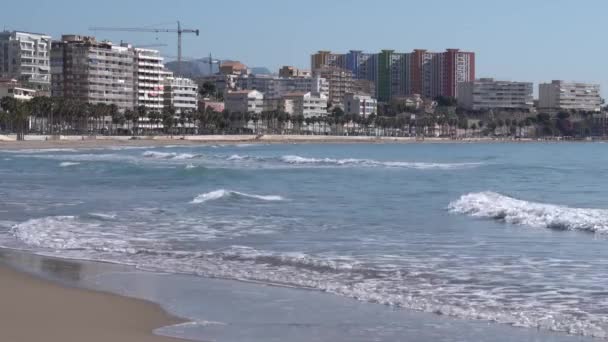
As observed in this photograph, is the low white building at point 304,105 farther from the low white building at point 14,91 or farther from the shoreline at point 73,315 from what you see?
the shoreline at point 73,315

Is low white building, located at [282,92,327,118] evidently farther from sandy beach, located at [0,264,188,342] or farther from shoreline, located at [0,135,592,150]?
sandy beach, located at [0,264,188,342]

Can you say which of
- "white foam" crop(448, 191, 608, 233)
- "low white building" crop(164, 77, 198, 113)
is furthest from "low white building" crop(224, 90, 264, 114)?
"white foam" crop(448, 191, 608, 233)

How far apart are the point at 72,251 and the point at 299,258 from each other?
10.9ft

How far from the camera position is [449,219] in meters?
19.3

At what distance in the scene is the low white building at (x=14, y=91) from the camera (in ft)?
418

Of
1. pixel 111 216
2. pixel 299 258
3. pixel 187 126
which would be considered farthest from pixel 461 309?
pixel 187 126

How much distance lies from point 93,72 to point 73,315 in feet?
493

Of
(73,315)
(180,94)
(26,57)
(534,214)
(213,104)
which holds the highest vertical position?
(26,57)

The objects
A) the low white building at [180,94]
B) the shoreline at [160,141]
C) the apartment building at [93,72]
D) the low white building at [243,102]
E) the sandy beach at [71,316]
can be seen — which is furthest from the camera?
the low white building at [243,102]

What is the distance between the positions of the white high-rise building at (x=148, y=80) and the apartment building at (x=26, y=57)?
14.2 meters

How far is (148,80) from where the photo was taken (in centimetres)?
16375

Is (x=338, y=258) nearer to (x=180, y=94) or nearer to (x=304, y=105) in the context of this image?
(x=180, y=94)

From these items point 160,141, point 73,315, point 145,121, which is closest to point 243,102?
point 145,121

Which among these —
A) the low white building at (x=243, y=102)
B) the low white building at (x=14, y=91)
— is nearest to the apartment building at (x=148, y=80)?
the low white building at (x=243, y=102)
